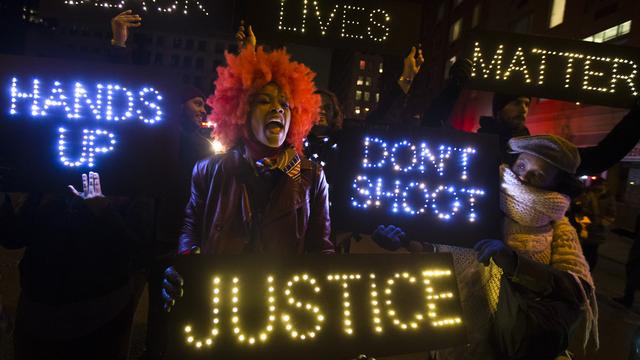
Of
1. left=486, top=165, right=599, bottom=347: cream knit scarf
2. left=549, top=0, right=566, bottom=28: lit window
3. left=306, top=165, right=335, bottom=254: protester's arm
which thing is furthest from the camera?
left=549, top=0, right=566, bottom=28: lit window

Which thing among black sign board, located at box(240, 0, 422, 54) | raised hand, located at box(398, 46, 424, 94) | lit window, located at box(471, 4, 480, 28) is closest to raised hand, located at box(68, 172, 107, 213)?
black sign board, located at box(240, 0, 422, 54)

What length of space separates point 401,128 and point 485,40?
3.93ft

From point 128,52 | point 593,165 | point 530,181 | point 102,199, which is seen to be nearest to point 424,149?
point 530,181

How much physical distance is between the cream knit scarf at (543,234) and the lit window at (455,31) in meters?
33.8

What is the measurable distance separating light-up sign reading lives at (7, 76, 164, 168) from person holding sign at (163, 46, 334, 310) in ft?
1.66

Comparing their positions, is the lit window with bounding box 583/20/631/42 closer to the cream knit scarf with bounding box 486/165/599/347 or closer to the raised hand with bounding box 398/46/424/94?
the raised hand with bounding box 398/46/424/94

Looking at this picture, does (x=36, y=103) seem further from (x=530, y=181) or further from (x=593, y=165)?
(x=593, y=165)

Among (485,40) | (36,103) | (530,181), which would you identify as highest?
(485,40)

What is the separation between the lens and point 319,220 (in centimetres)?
235

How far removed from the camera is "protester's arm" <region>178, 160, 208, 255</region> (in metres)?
2.16

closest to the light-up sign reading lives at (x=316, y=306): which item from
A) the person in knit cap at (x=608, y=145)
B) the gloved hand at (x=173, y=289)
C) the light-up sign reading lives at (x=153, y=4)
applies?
the gloved hand at (x=173, y=289)

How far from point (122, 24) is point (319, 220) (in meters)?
2.36

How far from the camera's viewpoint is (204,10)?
9.80 ft

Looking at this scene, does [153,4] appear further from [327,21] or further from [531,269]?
[531,269]
